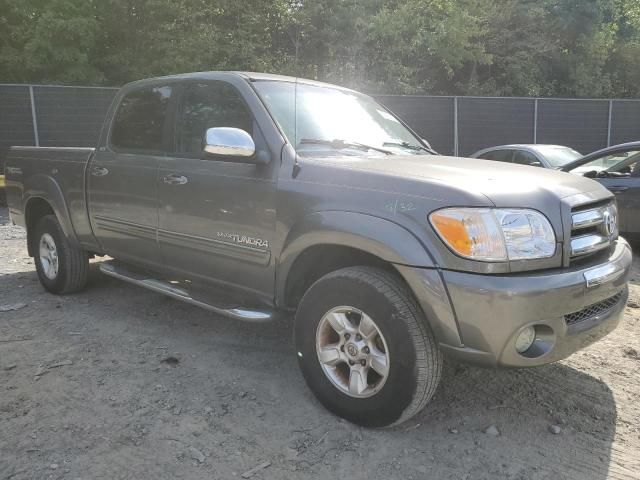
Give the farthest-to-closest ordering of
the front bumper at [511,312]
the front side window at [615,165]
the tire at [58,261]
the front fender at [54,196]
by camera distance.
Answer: the front side window at [615,165], the tire at [58,261], the front fender at [54,196], the front bumper at [511,312]

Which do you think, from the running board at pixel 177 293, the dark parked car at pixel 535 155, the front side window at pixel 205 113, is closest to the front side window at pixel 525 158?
the dark parked car at pixel 535 155

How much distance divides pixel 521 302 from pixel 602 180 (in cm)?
544

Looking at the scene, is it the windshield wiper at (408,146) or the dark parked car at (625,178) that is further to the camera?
the dark parked car at (625,178)

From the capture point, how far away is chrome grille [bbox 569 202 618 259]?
2.82 meters

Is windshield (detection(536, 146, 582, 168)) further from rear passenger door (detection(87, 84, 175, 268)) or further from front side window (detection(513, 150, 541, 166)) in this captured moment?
rear passenger door (detection(87, 84, 175, 268))

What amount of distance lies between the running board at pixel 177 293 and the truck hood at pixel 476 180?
0.97 metres

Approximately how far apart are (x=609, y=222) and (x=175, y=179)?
269 centimetres

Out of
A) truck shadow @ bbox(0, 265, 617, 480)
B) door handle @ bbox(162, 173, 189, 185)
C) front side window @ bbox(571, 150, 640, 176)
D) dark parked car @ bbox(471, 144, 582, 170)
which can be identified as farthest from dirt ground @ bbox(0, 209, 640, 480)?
dark parked car @ bbox(471, 144, 582, 170)

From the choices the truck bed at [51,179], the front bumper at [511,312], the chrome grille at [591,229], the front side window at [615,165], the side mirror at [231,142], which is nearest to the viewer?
the front bumper at [511,312]

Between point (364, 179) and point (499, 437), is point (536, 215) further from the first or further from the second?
point (499, 437)

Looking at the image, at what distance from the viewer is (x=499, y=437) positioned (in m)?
2.92

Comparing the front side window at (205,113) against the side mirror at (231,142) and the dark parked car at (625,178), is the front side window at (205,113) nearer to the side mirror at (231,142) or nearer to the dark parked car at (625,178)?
the side mirror at (231,142)

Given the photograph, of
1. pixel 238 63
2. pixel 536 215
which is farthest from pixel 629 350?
pixel 238 63

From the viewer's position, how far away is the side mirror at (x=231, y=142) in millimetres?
3279
